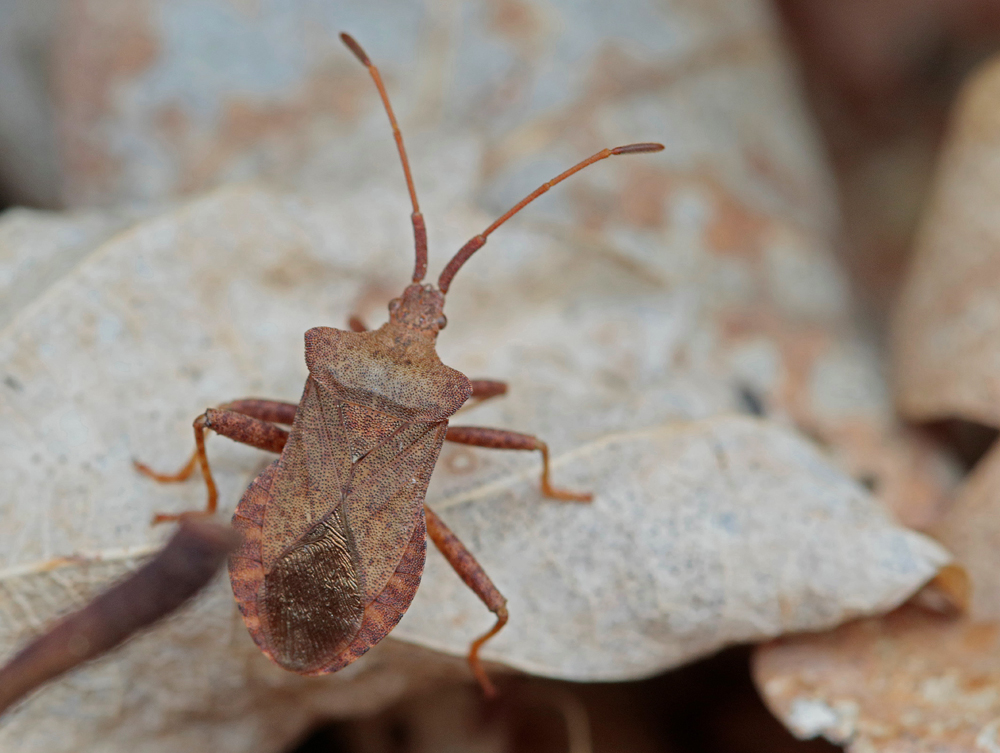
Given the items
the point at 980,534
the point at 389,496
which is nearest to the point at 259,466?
the point at 389,496

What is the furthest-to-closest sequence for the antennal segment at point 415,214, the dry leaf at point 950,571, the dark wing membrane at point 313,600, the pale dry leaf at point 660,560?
the antennal segment at point 415,214, the pale dry leaf at point 660,560, the dry leaf at point 950,571, the dark wing membrane at point 313,600

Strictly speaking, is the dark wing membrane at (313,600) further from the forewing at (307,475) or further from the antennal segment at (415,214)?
the antennal segment at (415,214)

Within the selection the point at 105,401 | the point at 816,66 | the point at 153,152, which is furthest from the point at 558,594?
the point at 816,66

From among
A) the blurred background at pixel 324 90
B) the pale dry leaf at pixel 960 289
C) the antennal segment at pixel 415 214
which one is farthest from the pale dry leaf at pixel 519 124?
the antennal segment at pixel 415 214

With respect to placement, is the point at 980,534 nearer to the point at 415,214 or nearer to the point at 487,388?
the point at 487,388

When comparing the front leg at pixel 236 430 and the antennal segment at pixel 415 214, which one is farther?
the antennal segment at pixel 415 214

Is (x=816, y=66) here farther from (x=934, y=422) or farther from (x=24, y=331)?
(x=24, y=331)

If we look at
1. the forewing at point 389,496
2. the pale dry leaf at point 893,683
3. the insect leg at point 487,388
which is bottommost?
the pale dry leaf at point 893,683
